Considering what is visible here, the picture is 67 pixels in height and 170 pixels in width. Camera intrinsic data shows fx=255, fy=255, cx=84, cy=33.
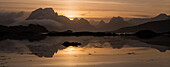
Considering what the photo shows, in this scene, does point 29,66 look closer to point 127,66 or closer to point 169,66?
point 127,66

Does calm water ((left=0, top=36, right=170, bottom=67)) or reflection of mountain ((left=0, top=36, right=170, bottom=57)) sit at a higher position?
calm water ((left=0, top=36, right=170, bottom=67))

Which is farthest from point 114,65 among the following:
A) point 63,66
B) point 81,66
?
point 63,66

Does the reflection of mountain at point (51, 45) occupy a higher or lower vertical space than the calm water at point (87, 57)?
lower

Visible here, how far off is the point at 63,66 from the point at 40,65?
119 inches

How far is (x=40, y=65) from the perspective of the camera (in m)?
30.5

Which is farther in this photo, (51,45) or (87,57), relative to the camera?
(51,45)

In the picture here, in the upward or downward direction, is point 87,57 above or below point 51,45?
above

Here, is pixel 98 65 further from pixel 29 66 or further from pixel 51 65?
pixel 29 66

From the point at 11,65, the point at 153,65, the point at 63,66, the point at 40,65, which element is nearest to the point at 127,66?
the point at 153,65

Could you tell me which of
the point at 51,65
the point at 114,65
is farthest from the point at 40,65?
the point at 114,65

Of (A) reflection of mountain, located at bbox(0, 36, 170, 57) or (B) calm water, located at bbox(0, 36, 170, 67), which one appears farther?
(A) reflection of mountain, located at bbox(0, 36, 170, 57)

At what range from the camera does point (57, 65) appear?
30.3 meters

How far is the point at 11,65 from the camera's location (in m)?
30.2

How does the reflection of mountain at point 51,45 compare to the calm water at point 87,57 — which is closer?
the calm water at point 87,57
